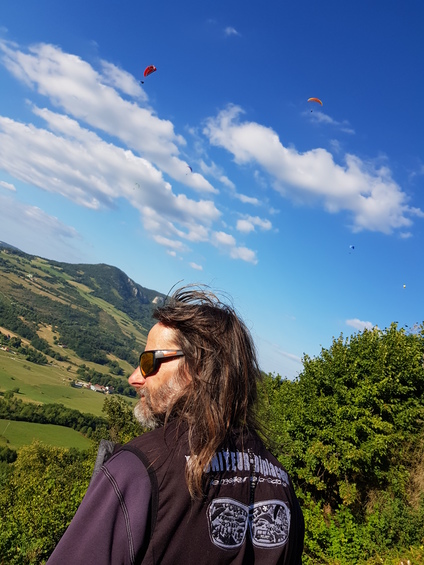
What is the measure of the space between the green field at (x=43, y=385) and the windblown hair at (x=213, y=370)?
95.9 metres

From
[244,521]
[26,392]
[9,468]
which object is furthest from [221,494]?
[26,392]

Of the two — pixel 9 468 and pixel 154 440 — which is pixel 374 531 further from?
pixel 9 468

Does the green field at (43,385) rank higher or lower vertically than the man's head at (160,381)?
lower

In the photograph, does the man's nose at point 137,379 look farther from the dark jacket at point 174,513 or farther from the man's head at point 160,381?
the dark jacket at point 174,513

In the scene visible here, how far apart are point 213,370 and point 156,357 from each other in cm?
29

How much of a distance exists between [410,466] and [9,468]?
5380 cm

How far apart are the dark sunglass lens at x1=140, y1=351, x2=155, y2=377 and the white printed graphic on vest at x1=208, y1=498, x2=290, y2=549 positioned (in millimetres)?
649

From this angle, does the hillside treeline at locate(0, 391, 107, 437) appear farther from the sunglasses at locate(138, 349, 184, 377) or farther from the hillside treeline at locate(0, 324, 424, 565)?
the sunglasses at locate(138, 349, 184, 377)

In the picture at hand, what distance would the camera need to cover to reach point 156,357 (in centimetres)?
190

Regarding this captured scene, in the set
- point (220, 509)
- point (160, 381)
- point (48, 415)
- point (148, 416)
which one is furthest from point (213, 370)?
point (48, 415)

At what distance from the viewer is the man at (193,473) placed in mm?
1368

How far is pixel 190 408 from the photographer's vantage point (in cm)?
171

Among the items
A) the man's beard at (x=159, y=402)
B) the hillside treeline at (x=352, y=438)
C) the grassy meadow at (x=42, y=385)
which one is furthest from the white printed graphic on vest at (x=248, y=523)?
the grassy meadow at (x=42, y=385)

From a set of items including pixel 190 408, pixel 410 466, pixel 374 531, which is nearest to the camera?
pixel 190 408
